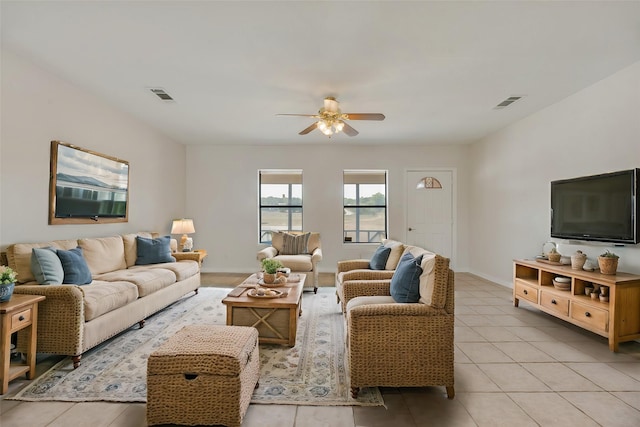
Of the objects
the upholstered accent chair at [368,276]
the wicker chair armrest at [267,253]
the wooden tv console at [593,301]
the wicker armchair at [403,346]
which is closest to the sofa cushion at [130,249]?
the wicker chair armrest at [267,253]

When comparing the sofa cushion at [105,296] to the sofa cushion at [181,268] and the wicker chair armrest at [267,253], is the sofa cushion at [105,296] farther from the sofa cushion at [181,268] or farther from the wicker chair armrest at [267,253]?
the wicker chair armrest at [267,253]

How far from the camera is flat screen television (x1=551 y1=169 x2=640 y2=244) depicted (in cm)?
314

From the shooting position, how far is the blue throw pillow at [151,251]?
4.48m

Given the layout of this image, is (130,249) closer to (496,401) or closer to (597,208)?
(496,401)

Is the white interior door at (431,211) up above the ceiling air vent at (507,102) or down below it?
below

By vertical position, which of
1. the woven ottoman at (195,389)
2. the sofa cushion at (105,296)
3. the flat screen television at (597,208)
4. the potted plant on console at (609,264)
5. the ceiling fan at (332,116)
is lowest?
the woven ottoman at (195,389)

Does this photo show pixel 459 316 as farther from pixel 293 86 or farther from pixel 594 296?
pixel 293 86

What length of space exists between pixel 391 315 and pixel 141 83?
3.72 metres

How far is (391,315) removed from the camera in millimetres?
2168

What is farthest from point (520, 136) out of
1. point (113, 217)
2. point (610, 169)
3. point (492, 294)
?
point (113, 217)

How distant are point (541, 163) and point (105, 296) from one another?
220 inches

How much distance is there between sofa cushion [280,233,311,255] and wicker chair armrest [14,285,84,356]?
346 cm

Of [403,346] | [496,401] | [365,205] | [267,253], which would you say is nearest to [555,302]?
[496,401]

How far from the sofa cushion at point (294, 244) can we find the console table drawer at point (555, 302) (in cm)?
353
